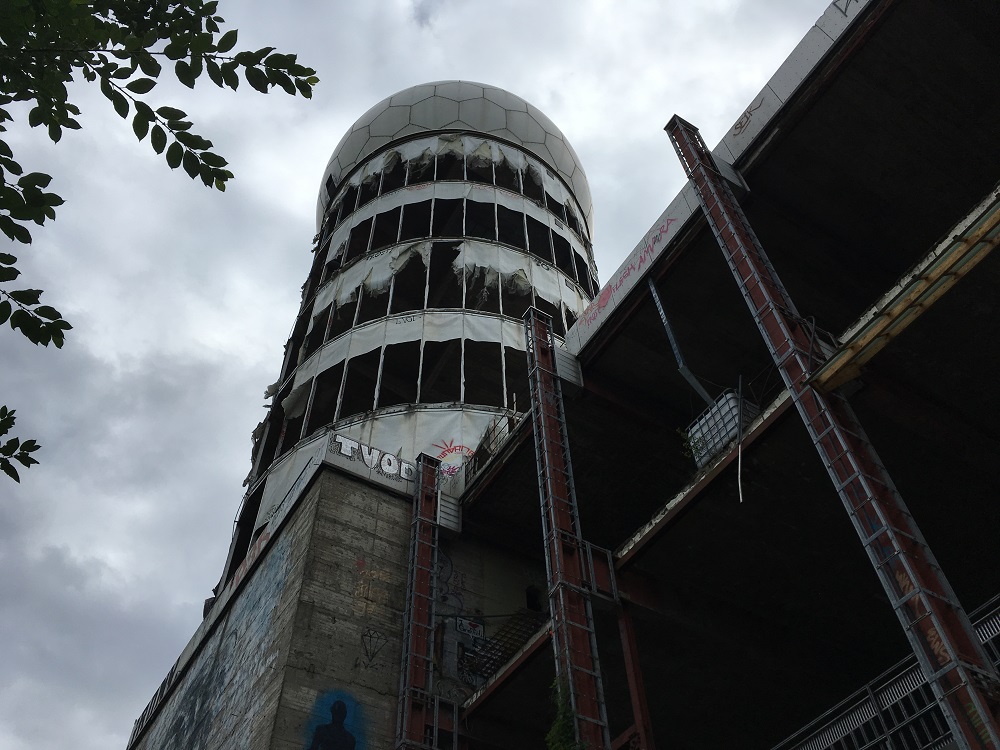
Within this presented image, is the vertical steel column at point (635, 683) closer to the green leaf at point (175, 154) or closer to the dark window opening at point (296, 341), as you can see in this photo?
the green leaf at point (175, 154)

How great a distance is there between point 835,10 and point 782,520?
9745 millimetres

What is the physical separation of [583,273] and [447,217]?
21.2 feet

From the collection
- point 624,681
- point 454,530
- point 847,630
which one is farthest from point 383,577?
point 847,630

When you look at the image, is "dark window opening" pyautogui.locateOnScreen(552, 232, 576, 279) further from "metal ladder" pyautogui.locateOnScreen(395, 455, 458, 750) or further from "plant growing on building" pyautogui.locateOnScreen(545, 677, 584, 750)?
"plant growing on building" pyautogui.locateOnScreen(545, 677, 584, 750)

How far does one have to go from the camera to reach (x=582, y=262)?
40.5m

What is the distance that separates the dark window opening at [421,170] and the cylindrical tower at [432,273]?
0.07 m

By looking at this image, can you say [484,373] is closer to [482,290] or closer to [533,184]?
[482,290]

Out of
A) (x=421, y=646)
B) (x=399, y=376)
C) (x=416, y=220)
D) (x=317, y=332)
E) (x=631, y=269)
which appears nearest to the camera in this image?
(x=421, y=646)

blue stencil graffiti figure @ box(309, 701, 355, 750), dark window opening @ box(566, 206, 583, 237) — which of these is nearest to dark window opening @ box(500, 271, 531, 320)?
dark window opening @ box(566, 206, 583, 237)

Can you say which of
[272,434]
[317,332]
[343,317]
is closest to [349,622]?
[272,434]

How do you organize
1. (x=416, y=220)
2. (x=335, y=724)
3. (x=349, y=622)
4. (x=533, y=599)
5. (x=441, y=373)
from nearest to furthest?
(x=335, y=724)
(x=349, y=622)
(x=533, y=599)
(x=441, y=373)
(x=416, y=220)

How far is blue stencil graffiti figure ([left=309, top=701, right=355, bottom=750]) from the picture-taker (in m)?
17.0

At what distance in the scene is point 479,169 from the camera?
40.7m

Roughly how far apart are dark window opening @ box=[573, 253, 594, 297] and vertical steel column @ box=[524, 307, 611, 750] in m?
17.4
